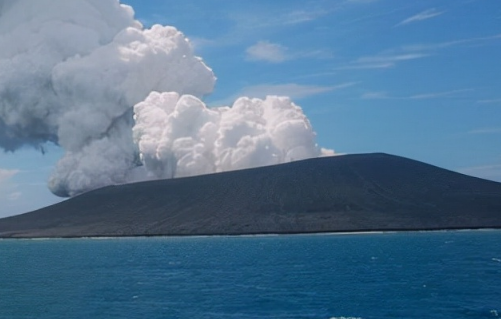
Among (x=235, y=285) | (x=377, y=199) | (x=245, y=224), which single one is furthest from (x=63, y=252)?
(x=377, y=199)

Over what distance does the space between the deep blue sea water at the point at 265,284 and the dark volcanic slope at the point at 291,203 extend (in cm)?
4915

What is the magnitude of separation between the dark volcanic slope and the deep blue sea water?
161 ft

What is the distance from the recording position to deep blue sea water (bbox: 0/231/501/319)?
156ft

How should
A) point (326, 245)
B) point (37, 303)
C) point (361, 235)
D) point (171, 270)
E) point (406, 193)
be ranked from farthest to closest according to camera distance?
point (406, 193) → point (361, 235) → point (326, 245) → point (171, 270) → point (37, 303)

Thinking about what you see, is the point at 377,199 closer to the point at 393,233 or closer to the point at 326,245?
the point at 393,233

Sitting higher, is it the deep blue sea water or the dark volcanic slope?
the dark volcanic slope

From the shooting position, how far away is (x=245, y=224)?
5984 inches

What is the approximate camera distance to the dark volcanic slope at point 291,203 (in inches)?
5930

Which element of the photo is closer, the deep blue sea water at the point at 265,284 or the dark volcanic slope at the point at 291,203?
the deep blue sea water at the point at 265,284

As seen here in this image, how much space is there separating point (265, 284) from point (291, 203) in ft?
324

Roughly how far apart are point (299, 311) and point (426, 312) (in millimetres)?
7465

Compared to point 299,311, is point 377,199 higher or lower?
higher

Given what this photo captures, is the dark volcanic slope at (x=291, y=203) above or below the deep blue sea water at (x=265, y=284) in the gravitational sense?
above

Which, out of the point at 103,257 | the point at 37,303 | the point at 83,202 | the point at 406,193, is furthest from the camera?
Answer: the point at 83,202
